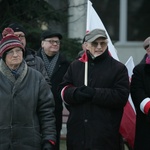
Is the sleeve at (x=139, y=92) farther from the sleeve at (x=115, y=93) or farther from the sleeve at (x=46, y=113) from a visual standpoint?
the sleeve at (x=46, y=113)

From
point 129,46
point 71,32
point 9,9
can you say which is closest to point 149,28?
point 129,46

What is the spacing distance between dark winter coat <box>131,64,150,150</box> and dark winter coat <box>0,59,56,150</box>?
93 cm

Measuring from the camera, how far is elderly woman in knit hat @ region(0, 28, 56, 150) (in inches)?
188

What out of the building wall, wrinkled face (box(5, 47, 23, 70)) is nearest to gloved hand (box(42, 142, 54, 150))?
wrinkled face (box(5, 47, 23, 70))

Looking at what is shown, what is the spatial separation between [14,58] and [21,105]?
455 millimetres

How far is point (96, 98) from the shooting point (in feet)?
17.1

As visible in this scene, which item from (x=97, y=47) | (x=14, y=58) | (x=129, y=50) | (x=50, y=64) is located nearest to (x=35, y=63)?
(x=50, y=64)

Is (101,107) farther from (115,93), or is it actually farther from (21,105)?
(21,105)

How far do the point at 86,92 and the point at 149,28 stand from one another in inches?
476

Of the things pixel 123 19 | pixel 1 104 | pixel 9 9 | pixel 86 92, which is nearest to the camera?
pixel 1 104

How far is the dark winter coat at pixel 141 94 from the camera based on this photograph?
537 cm

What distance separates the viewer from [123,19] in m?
16.8

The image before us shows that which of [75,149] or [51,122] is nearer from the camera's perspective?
[51,122]

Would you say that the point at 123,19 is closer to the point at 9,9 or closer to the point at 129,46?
the point at 129,46
